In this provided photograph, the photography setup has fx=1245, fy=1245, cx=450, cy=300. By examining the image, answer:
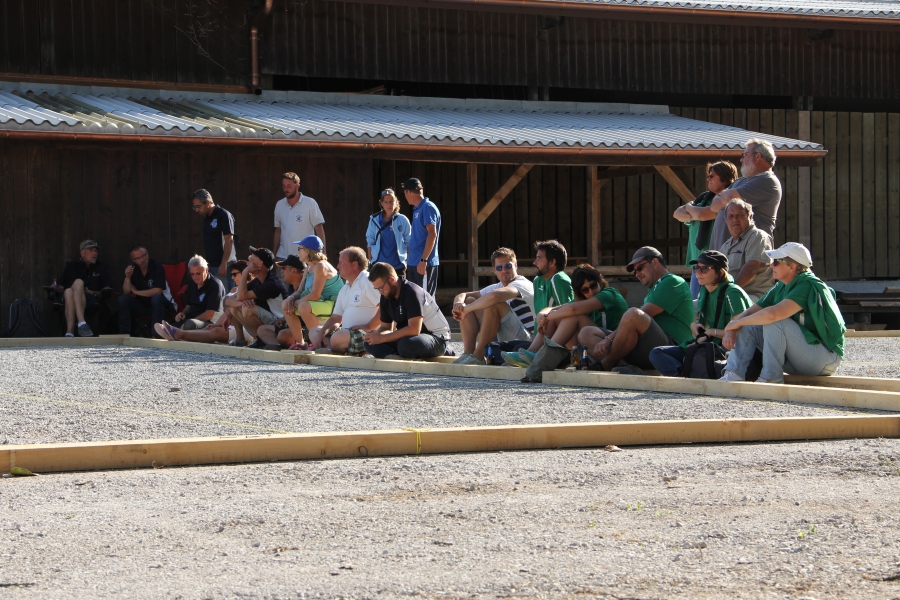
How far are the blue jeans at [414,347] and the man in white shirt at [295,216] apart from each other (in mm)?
3906

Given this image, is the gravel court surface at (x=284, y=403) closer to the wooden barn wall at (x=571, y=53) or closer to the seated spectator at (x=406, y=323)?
the seated spectator at (x=406, y=323)

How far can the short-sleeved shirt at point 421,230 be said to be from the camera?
494 inches

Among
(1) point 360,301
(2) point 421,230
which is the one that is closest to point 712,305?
(1) point 360,301

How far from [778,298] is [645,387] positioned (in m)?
1.03

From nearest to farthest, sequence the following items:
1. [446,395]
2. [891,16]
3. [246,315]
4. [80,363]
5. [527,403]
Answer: [527,403] < [446,395] < [80,363] < [246,315] < [891,16]

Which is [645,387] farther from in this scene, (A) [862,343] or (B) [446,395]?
(A) [862,343]

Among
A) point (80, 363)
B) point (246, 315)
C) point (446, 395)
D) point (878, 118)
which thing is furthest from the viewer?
point (878, 118)

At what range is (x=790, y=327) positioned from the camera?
7.66 meters

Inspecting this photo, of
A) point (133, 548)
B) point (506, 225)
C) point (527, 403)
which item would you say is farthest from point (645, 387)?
point (506, 225)

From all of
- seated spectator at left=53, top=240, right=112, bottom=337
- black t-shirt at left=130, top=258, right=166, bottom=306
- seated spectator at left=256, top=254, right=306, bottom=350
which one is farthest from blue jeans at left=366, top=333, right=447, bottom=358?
seated spectator at left=53, top=240, right=112, bottom=337

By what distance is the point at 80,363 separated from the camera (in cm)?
1085

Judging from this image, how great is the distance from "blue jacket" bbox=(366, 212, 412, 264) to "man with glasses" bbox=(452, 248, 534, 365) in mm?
2910

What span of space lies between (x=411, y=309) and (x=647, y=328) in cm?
243

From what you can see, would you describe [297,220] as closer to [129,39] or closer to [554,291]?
[129,39]
